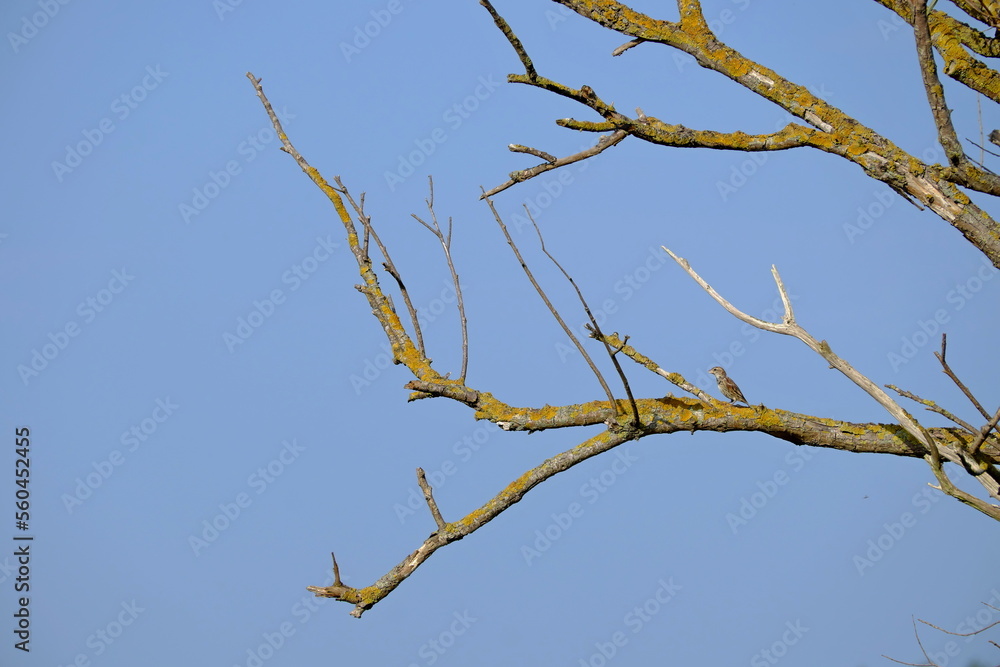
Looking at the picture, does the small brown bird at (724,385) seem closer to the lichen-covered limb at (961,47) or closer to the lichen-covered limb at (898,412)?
the lichen-covered limb at (898,412)

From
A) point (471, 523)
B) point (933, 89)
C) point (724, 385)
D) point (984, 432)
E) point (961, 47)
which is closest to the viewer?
point (933, 89)

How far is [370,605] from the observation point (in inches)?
139

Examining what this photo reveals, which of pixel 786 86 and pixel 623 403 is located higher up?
pixel 786 86

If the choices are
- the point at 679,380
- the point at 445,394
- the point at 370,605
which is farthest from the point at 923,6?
the point at 370,605

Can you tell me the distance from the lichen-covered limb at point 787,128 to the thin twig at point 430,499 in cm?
156

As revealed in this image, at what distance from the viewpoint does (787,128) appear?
345 cm

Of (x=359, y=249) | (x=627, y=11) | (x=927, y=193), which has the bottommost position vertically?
(x=927, y=193)

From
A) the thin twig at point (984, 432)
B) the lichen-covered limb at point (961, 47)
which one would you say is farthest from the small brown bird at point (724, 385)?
the lichen-covered limb at point (961, 47)

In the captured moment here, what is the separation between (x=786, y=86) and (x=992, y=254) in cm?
96

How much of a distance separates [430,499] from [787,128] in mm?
2012

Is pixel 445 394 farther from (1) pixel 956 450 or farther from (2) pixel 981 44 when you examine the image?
(2) pixel 981 44

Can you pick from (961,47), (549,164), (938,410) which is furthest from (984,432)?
(549,164)

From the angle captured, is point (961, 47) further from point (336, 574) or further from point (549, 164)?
point (336, 574)

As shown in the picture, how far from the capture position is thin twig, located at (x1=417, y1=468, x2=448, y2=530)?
11.7ft
